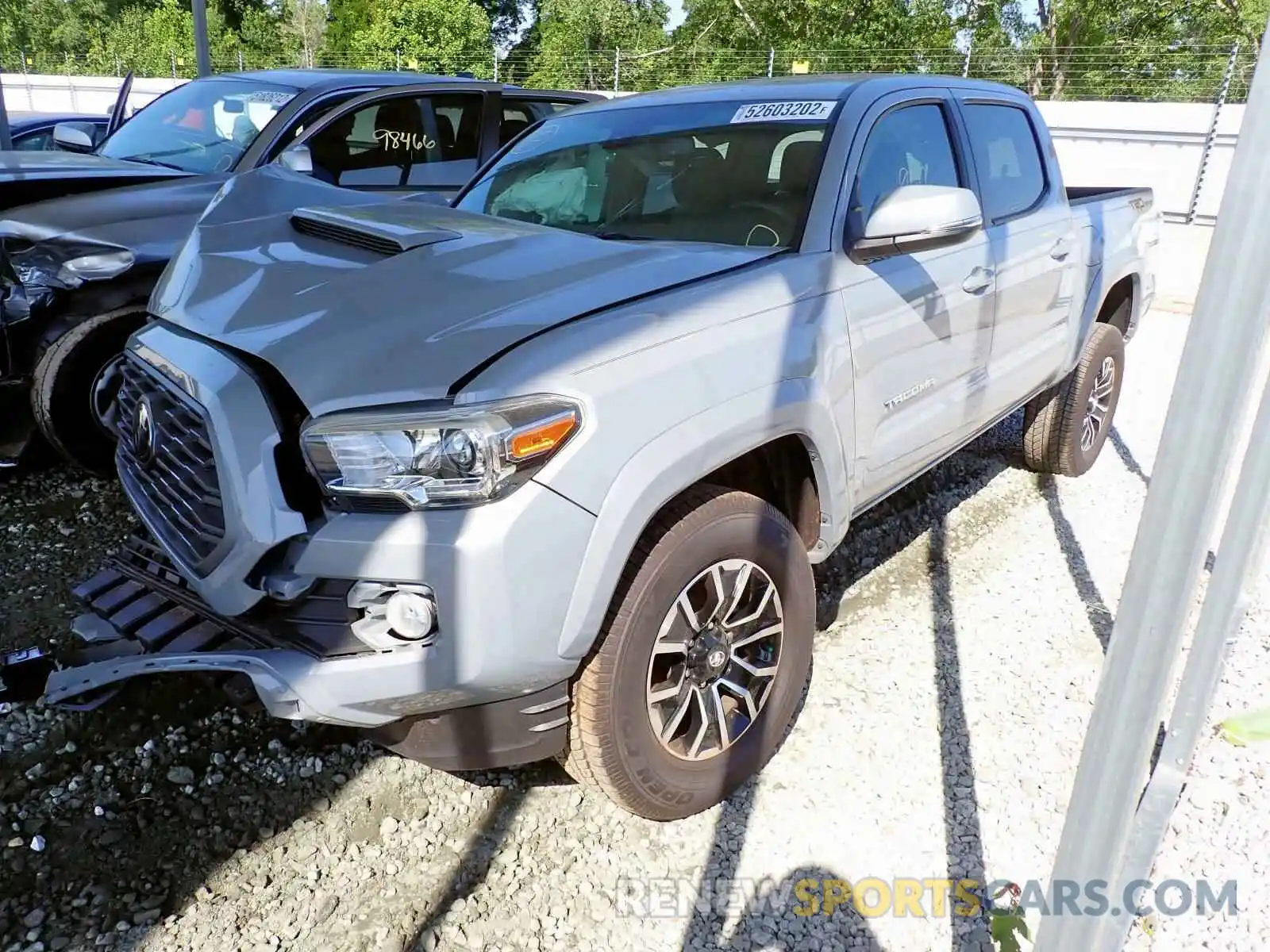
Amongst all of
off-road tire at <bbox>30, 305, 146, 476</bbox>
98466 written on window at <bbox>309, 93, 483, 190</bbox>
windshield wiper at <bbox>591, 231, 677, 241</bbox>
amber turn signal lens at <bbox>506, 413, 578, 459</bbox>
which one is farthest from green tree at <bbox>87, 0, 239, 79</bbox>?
amber turn signal lens at <bbox>506, 413, 578, 459</bbox>

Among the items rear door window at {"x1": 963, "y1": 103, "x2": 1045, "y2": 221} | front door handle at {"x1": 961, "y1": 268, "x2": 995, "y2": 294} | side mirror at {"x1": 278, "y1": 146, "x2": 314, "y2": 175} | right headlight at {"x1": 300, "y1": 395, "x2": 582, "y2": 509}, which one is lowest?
right headlight at {"x1": 300, "y1": 395, "x2": 582, "y2": 509}

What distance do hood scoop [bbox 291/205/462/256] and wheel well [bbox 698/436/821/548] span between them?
103 cm

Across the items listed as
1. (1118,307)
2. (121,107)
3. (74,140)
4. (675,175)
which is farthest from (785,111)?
(121,107)

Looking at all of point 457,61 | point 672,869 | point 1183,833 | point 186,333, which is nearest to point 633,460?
point 672,869

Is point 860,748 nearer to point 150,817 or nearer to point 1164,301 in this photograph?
point 150,817

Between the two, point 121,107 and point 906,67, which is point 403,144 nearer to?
point 121,107

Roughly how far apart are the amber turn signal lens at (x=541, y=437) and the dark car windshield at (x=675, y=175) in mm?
1119

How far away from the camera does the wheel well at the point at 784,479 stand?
2.63 meters

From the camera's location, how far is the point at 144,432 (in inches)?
99.6

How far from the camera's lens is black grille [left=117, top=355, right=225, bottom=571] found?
7.37 ft

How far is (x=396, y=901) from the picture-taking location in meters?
2.34

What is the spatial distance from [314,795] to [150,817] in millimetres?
412

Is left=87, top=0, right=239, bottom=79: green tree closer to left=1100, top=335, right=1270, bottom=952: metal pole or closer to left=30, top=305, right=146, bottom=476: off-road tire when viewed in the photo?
left=30, top=305, right=146, bottom=476: off-road tire

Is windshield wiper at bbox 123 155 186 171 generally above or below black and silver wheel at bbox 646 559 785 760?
above
